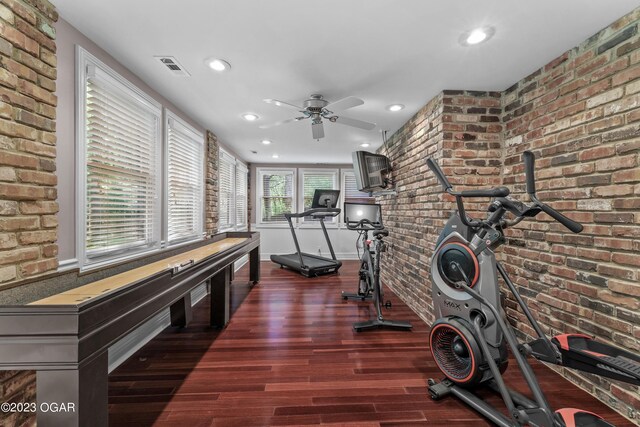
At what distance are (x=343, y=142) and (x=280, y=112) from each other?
5.90 ft

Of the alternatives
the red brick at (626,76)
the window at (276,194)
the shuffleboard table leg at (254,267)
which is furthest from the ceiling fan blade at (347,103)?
the window at (276,194)

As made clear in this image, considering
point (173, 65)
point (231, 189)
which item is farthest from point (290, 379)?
point (231, 189)

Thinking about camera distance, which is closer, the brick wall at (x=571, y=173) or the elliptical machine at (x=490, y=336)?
the elliptical machine at (x=490, y=336)

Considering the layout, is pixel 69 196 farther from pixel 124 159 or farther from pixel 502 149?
pixel 502 149

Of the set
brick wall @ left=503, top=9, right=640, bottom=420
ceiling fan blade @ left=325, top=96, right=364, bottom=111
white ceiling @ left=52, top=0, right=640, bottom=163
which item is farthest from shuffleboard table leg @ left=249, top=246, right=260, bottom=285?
brick wall @ left=503, top=9, right=640, bottom=420

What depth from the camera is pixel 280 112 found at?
3.32 meters

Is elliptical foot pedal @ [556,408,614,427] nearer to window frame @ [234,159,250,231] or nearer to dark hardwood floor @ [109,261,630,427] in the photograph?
dark hardwood floor @ [109,261,630,427]

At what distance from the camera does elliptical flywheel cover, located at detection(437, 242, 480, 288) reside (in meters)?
1.77

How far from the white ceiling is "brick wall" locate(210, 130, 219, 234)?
122 centimetres

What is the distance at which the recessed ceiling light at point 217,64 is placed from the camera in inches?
85.3

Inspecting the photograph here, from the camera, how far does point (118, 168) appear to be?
2264 mm

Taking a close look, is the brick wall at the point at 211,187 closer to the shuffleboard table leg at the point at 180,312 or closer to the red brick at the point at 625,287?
the shuffleboard table leg at the point at 180,312

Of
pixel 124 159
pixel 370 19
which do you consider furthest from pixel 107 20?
pixel 370 19

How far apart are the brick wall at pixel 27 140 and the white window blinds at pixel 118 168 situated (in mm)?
306
